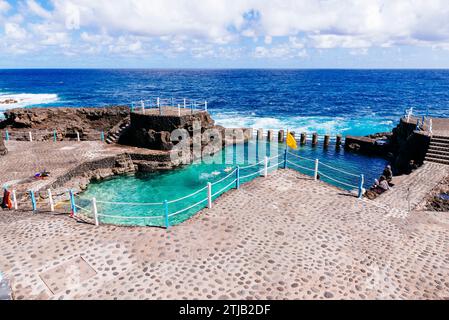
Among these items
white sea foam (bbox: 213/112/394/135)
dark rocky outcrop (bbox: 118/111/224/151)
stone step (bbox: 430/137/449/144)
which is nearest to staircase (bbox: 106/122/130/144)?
dark rocky outcrop (bbox: 118/111/224/151)

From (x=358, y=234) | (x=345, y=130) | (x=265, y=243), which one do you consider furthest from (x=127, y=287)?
(x=345, y=130)

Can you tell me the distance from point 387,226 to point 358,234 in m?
1.44

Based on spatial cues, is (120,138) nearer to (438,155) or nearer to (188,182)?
(188,182)

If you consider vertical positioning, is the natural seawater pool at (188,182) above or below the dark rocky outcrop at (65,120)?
below

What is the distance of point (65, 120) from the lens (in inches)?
1321

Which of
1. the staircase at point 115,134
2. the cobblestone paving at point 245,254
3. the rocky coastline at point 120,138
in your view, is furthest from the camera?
the staircase at point 115,134

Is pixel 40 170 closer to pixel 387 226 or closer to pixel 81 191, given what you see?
pixel 81 191

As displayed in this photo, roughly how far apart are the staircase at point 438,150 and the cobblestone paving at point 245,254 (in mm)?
8676

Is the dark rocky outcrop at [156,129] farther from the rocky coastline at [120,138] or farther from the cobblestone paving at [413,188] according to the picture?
the cobblestone paving at [413,188]

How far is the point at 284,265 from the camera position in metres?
8.24

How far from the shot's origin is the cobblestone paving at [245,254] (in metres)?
7.38

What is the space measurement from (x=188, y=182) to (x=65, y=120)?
2090 cm

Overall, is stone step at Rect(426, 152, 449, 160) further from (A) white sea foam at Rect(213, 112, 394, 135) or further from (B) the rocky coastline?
(A) white sea foam at Rect(213, 112, 394, 135)

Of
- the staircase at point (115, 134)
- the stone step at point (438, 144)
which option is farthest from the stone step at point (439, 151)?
the staircase at point (115, 134)
